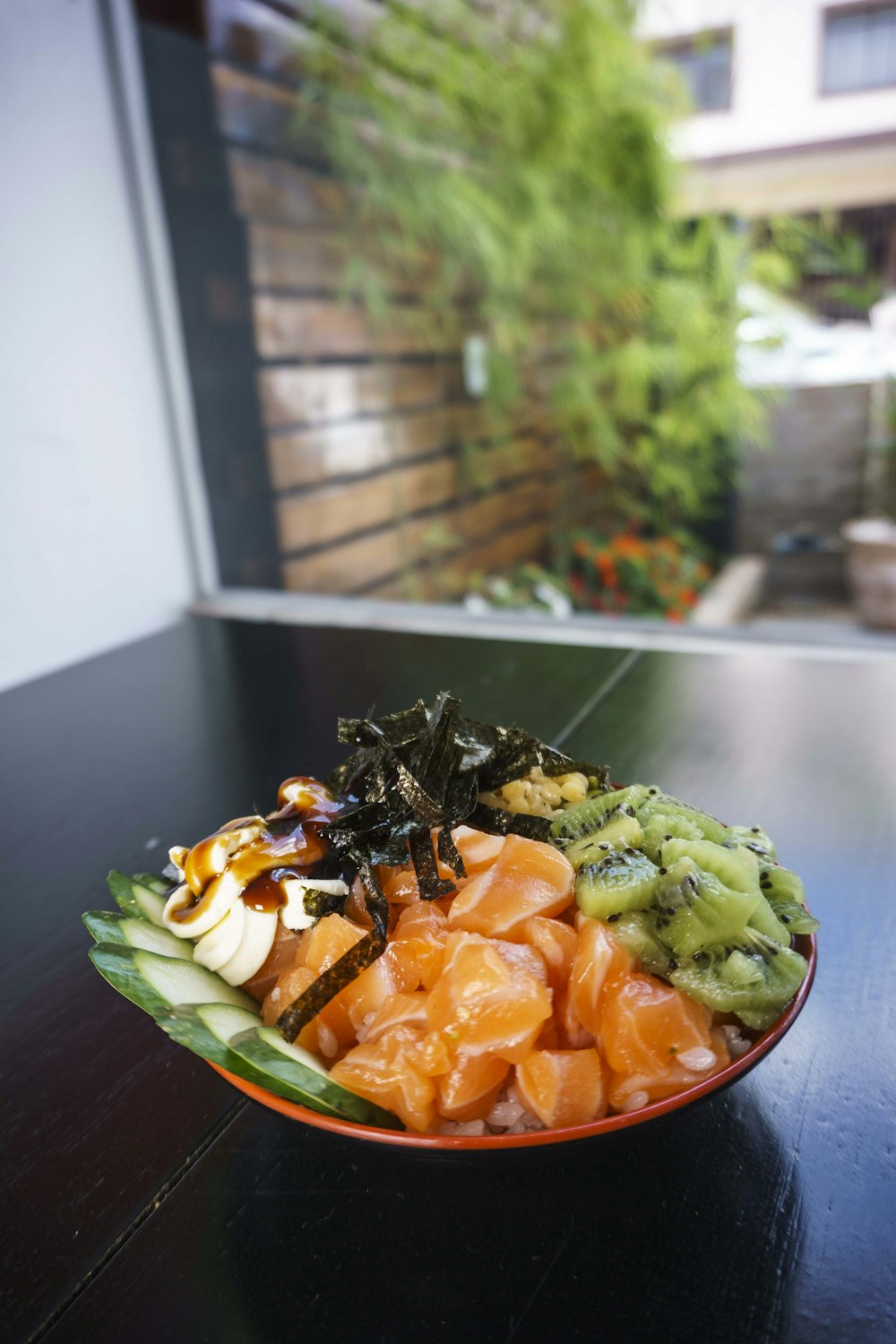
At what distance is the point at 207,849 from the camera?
715mm

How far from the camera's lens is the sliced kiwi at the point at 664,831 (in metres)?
0.73

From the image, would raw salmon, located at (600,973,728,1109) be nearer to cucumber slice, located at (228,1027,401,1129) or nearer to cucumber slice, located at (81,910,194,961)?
cucumber slice, located at (228,1027,401,1129)

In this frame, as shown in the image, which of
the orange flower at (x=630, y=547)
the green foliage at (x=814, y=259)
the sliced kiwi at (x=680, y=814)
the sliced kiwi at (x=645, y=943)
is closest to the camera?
the sliced kiwi at (x=645, y=943)

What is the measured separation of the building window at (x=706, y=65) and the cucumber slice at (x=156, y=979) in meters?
3.34

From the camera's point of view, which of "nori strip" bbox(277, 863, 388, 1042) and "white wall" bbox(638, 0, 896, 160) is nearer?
"nori strip" bbox(277, 863, 388, 1042)

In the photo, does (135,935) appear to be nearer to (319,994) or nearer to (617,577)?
(319,994)

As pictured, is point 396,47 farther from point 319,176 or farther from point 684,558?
point 684,558

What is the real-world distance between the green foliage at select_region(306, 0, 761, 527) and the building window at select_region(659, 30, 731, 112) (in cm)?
8

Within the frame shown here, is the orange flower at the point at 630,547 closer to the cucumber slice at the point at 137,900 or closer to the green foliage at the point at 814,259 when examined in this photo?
the green foliage at the point at 814,259

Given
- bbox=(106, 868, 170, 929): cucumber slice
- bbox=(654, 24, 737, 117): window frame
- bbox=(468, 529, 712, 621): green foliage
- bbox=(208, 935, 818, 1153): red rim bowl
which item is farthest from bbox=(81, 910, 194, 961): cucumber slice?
bbox=(468, 529, 712, 621): green foliage

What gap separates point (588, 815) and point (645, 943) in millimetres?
161

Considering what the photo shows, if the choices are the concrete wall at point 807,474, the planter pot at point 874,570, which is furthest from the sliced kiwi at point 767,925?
the concrete wall at point 807,474

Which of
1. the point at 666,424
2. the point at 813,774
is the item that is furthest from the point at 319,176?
the point at 813,774

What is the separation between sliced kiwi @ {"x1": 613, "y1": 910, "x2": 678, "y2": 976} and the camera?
654mm
